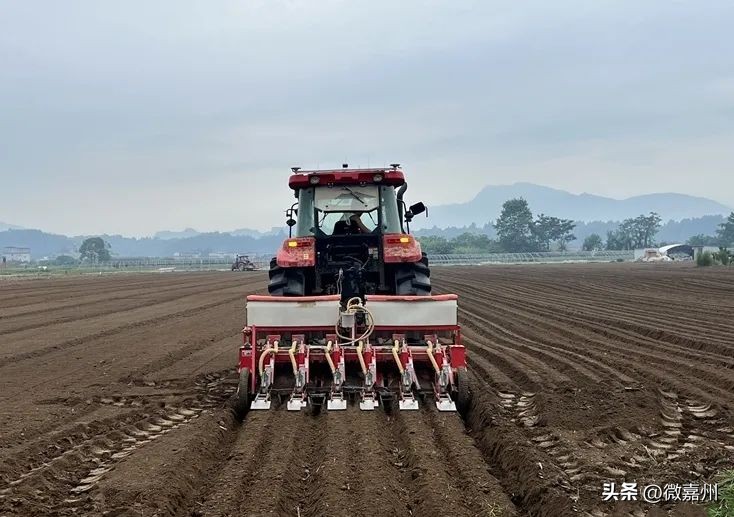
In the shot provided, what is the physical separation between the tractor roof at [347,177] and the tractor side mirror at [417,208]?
0.66 metres

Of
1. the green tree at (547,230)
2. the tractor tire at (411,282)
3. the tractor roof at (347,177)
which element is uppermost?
the green tree at (547,230)

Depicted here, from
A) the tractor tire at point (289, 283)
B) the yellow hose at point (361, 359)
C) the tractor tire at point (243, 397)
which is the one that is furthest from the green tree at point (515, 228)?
the tractor tire at point (243, 397)

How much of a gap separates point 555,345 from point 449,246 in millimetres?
79609

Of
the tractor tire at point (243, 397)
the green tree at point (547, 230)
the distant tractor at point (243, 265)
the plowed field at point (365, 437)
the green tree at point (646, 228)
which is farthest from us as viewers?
the green tree at point (646, 228)

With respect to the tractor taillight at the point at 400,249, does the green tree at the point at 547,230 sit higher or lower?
higher

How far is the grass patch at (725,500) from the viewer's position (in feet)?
13.6

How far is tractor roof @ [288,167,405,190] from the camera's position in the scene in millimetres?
8984

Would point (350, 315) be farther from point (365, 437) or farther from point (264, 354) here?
point (365, 437)

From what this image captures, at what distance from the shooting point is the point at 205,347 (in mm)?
12336

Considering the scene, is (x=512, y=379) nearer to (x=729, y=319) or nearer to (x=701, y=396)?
(x=701, y=396)

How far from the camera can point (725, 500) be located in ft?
14.2

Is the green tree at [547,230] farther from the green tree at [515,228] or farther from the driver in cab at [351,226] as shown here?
the driver in cab at [351,226]

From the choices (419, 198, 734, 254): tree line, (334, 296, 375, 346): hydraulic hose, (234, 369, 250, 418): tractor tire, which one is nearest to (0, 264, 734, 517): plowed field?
(234, 369, 250, 418): tractor tire

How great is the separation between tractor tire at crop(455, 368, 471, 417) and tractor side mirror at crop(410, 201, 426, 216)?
282cm
